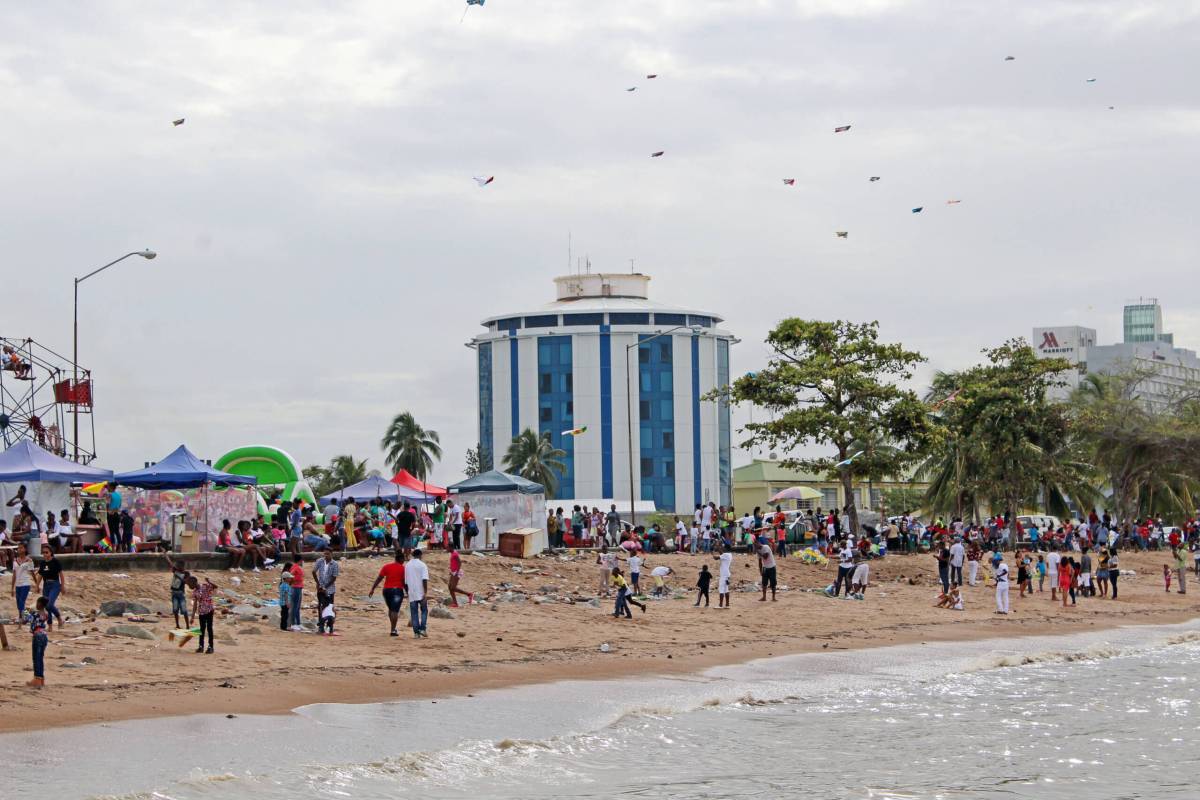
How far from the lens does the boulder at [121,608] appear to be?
26.1 m

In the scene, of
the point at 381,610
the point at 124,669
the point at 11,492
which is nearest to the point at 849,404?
the point at 381,610

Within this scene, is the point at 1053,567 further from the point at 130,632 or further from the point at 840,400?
the point at 130,632

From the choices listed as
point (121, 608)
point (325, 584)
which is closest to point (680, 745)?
point (325, 584)

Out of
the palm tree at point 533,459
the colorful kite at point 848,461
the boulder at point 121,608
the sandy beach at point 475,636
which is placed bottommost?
the sandy beach at point 475,636

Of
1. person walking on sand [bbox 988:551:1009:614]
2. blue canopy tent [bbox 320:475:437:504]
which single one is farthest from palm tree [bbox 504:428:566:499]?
person walking on sand [bbox 988:551:1009:614]

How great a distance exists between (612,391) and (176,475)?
73953 mm

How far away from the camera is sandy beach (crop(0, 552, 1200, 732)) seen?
19656mm

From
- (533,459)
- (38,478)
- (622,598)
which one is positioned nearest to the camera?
(622,598)

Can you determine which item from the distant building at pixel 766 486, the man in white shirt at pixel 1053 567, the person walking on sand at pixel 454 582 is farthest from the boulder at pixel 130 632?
the distant building at pixel 766 486

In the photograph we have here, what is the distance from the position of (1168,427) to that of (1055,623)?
27.9 metres

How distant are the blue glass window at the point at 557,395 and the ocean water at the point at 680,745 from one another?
8145cm

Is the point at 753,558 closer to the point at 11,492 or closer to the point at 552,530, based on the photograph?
the point at 552,530

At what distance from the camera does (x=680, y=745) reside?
18.5 m

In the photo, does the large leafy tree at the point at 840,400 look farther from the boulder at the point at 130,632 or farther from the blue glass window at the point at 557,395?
the blue glass window at the point at 557,395
